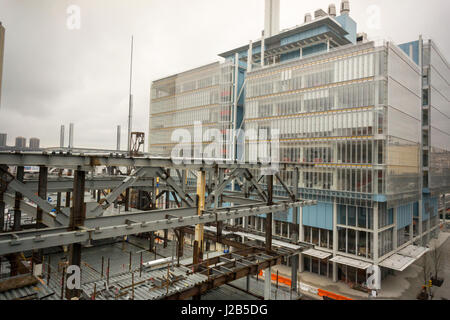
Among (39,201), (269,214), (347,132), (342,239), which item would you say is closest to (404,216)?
(342,239)

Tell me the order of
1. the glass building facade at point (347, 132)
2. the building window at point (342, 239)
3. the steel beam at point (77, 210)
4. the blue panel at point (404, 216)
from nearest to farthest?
the steel beam at point (77, 210) → the glass building facade at point (347, 132) → the building window at point (342, 239) → the blue panel at point (404, 216)

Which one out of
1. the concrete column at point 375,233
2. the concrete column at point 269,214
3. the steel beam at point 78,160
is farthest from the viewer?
the concrete column at point 375,233

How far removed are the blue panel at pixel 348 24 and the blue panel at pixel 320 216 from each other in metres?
32.7

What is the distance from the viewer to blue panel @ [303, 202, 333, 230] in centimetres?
3219

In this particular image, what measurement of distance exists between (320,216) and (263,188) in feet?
26.9

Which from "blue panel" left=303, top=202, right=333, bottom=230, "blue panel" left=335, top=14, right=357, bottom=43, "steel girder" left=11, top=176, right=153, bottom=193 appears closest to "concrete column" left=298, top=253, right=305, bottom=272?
"blue panel" left=303, top=202, right=333, bottom=230

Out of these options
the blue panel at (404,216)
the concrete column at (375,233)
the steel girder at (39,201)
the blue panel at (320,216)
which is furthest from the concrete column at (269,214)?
the blue panel at (404,216)

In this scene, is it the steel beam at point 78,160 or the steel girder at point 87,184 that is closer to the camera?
the steel beam at point 78,160

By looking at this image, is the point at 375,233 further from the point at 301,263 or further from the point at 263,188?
the point at 263,188

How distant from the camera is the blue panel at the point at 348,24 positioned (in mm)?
49062

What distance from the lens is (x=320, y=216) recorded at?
108 feet

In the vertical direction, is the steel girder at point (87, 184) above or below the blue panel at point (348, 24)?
below

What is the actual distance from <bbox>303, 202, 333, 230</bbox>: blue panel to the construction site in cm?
15

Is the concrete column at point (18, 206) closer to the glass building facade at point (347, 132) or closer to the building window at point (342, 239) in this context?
the glass building facade at point (347, 132)
